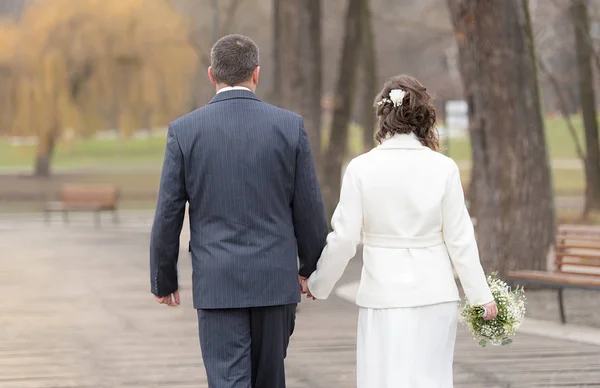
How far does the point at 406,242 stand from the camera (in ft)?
16.4

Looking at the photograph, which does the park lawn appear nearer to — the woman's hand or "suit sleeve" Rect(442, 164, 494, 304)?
the woman's hand

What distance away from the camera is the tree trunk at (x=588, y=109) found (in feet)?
78.7

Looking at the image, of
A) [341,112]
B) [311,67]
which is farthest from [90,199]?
[311,67]

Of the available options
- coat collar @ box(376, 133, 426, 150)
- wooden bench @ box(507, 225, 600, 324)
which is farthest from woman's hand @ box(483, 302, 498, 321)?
wooden bench @ box(507, 225, 600, 324)

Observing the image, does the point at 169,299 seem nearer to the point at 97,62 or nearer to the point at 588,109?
the point at 588,109

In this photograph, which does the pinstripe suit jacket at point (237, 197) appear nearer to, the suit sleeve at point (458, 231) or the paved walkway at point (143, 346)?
the suit sleeve at point (458, 231)

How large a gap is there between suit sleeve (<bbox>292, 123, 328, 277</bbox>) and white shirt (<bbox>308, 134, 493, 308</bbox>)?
82 mm

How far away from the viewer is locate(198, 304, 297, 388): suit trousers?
192 inches

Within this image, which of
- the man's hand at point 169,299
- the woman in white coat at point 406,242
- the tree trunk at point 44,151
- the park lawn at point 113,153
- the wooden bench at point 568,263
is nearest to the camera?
the woman in white coat at point 406,242

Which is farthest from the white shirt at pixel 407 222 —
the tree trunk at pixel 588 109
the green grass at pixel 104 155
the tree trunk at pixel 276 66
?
the green grass at pixel 104 155

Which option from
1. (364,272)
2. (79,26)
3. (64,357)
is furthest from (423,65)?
(364,272)

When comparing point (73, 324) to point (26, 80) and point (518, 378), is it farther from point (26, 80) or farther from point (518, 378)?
point (26, 80)

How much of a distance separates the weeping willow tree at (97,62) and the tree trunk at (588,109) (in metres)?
15.5

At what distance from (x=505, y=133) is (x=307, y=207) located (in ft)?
25.1
